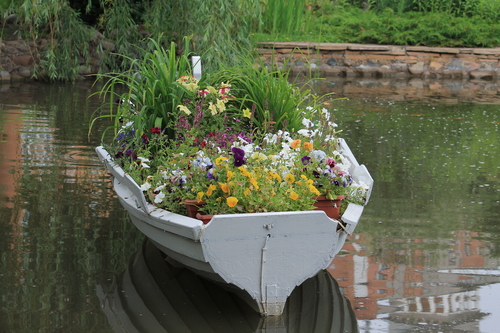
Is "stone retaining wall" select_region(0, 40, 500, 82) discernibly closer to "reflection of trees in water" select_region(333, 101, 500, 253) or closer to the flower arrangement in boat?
"reflection of trees in water" select_region(333, 101, 500, 253)

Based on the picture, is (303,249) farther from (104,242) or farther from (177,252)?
(104,242)

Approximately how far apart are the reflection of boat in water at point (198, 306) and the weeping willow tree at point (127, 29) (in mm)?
7373

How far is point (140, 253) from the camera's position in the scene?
5.25m

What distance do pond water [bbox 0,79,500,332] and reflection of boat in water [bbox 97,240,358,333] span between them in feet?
0.04

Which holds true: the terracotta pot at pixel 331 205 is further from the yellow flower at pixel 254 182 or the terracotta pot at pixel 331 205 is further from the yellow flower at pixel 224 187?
the yellow flower at pixel 224 187

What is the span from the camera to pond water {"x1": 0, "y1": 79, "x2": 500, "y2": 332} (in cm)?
419

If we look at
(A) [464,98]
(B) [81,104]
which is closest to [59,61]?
(B) [81,104]

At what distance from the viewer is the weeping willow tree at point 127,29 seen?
12.1 metres

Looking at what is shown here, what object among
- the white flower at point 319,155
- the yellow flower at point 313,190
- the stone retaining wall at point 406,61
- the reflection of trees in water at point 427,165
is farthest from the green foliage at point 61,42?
the yellow flower at point 313,190

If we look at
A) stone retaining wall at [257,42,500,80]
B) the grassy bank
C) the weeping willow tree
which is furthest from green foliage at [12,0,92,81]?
stone retaining wall at [257,42,500,80]

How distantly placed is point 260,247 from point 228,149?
1.14m

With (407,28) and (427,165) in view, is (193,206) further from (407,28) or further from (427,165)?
(407,28)

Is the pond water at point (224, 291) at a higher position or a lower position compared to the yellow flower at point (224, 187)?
lower

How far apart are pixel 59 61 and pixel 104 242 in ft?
30.6
